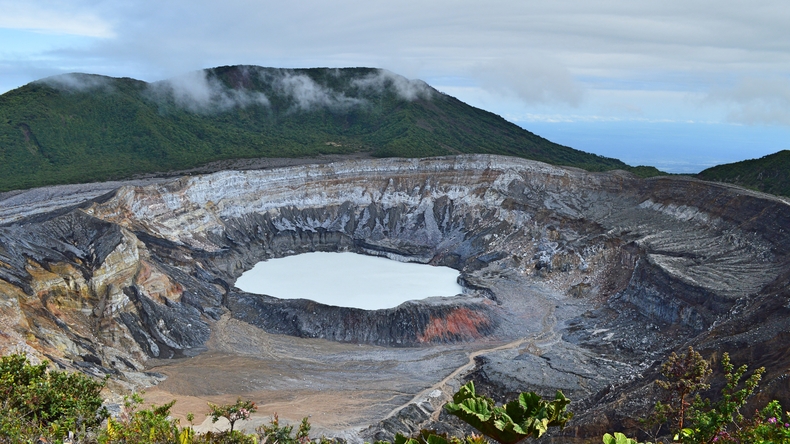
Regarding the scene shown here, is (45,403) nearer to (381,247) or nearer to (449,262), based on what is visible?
A: (449,262)

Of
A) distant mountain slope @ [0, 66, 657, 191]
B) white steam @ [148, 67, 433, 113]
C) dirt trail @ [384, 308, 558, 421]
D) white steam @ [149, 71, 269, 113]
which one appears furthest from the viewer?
white steam @ [148, 67, 433, 113]

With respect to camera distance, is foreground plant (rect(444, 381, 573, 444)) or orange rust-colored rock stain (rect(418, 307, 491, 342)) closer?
foreground plant (rect(444, 381, 573, 444))

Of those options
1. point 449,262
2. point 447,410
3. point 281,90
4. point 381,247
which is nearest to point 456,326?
point 449,262

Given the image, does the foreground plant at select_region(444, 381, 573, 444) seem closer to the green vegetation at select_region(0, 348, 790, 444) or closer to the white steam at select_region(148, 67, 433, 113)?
the green vegetation at select_region(0, 348, 790, 444)

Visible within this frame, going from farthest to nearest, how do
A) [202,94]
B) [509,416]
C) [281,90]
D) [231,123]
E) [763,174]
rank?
1. [281,90]
2. [202,94]
3. [231,123]
4. [763,174]
5. [509,416]

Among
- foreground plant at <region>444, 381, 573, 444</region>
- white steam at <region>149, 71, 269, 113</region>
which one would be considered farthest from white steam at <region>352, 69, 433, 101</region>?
foreground plant at <region>444, 381, 573, 444</region>

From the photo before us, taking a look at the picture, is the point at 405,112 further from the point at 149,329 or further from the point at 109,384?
the point at 109,384

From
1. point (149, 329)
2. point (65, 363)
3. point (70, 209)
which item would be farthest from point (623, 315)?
point (70, 209)
